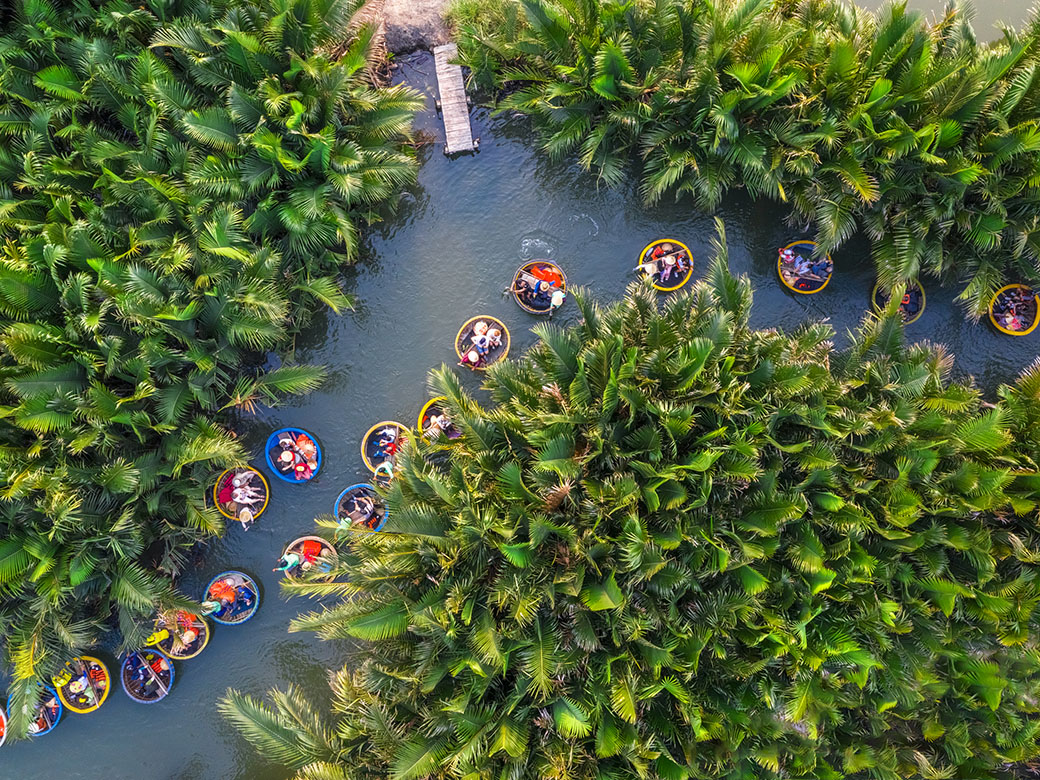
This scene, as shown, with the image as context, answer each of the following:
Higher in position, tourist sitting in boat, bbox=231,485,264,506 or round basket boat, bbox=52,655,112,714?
tourist sitting in boat, bbox=231,485,264,506

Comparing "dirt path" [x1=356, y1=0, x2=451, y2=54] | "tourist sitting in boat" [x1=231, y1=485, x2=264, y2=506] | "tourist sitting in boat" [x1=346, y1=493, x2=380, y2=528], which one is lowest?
"tourist sitting in boat" [x1=346, y1=493, x2=380, y2=528]

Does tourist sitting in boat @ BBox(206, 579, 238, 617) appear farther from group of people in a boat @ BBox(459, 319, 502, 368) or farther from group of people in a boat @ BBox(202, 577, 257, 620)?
group of people in a boat @ BBox(459, 319, 502, 368)

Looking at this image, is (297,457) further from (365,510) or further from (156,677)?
(156,677)

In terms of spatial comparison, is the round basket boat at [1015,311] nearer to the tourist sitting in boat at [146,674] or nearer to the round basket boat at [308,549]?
the round basket boat at [308,549]

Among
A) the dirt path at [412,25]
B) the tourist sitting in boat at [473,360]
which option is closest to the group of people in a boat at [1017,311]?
the tourist sitting in boat at [473,360]

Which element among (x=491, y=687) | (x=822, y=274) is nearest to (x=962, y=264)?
(x=822, y=274)

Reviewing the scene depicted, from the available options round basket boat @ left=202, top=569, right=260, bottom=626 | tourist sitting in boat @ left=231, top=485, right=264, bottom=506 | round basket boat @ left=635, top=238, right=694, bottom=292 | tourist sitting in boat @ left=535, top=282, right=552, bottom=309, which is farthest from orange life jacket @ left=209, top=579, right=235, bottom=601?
round basket boat @ left=635, top=238, right=694, bottom=292

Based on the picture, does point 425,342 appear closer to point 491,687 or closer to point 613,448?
point 613,448
